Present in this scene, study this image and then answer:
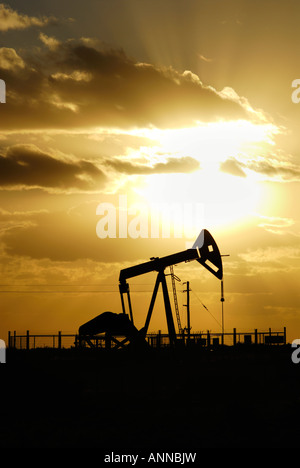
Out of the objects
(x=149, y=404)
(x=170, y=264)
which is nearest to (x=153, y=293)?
(x=170, y=264)

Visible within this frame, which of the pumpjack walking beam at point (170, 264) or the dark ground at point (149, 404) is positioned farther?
the pumpjack walking beam at point (170, 264)

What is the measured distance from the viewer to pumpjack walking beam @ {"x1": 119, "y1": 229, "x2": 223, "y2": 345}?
30547mm

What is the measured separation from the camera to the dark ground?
14.8 m

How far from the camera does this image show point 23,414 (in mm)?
18109

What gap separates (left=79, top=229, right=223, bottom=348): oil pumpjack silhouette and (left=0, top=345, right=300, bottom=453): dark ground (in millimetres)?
2230

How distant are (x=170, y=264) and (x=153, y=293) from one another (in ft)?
6.47

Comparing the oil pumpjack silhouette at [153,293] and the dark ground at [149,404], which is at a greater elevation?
the oil pumpjack silhouette at [153,293]

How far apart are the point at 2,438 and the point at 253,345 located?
88.7ft

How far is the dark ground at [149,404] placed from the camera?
1476 cm

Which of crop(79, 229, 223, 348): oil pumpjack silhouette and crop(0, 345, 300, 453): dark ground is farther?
crop(79, 229, 223, 348): oil pumpjack silhouette

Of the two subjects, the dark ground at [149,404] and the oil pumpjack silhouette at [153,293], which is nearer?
the dark ground at [149,404]

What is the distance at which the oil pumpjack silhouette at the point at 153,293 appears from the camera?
30.6 meters

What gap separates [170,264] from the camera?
3158 cm

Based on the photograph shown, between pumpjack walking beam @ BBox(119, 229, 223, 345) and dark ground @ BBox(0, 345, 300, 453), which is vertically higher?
pumpjack walking beam @ BBox(119, 229, 223, 345)
